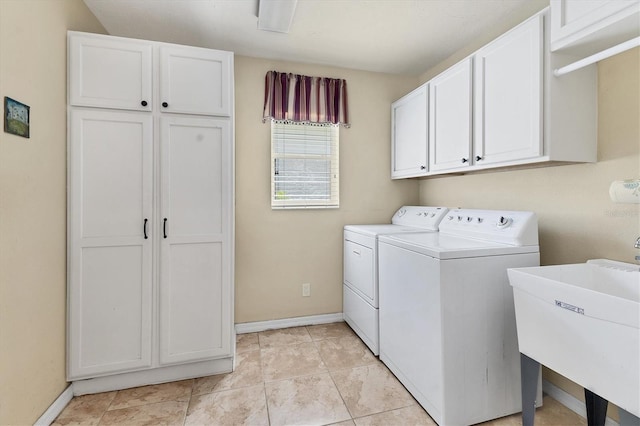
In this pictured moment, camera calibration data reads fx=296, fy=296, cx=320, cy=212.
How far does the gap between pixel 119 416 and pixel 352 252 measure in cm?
199

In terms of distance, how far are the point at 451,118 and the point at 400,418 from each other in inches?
80.1

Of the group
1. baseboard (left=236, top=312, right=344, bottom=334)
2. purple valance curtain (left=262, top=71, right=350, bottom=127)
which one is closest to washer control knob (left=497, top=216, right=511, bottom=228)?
purple valance curtain (left=262, top=71, right=350, bottom=127)

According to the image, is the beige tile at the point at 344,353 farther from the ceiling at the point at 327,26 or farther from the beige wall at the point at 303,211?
the ceiling at the point at 327,26

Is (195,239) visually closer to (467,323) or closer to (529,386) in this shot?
(467,323)

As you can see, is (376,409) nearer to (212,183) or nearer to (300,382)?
(300,382)

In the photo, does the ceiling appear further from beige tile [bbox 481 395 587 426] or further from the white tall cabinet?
beige tile [bbox 481 395 587 426]

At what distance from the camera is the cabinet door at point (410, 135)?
2592mm

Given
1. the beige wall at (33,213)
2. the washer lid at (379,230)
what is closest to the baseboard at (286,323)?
the washer lid at (379,230)

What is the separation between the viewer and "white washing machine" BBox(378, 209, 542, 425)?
62.2 inches

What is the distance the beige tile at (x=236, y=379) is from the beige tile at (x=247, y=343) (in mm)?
174

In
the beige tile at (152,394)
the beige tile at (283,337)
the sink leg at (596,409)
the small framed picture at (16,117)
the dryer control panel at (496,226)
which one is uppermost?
the small framed picture at (16,117)

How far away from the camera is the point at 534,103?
160cm

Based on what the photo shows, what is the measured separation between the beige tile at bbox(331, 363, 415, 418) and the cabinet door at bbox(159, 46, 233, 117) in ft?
6.66

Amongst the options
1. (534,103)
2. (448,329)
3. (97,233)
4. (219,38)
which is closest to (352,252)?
(448,329)
